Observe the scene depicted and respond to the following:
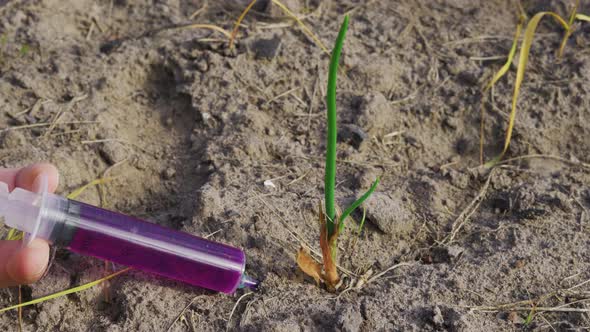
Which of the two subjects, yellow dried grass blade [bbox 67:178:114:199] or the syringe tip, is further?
yellow dried grass blade [bbox 67:178:114:199]

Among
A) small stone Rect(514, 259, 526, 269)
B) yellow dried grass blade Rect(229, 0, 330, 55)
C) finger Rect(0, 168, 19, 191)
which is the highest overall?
yellow dried grass blade Rect(229, 0, 330, 55)

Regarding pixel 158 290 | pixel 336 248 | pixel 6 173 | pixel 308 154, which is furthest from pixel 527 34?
pixel 6 173

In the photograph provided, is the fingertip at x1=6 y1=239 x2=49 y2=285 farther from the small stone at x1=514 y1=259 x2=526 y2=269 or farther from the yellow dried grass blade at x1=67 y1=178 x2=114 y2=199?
the small stone at x1=514 y1=259 x2=526 y2=269

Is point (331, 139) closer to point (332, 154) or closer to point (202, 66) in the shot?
point (332, 154)

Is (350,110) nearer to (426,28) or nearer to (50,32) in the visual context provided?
(426,28)

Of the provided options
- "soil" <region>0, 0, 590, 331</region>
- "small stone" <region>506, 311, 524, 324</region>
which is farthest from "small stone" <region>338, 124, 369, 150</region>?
"small stone" <region>506, 311, 524, 324</region>

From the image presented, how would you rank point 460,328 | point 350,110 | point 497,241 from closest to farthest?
point 460,328 → point 497,241 → point 350,110

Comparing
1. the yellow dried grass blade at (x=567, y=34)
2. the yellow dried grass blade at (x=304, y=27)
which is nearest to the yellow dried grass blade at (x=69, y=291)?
the yellow dried grass blade at (x=304, y=27)
